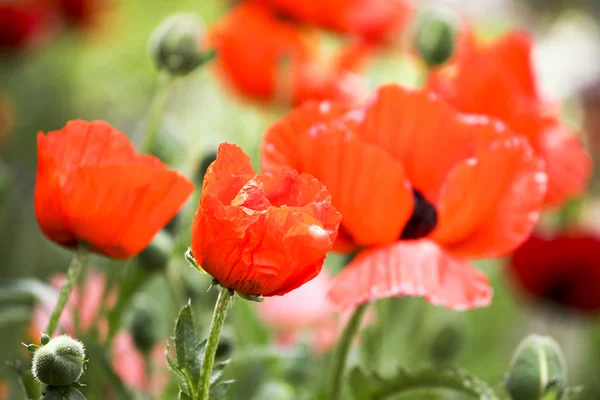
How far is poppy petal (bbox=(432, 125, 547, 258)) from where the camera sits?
1.25 feet

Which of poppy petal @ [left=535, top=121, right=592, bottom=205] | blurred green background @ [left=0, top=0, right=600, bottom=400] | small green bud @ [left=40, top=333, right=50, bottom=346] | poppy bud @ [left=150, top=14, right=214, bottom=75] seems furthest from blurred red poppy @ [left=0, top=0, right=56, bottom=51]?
small green bud @ [left=40, top=333, right=50, bottom=346]

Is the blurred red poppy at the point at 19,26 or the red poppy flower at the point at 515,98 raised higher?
the red poppy flower at the point at 515,98

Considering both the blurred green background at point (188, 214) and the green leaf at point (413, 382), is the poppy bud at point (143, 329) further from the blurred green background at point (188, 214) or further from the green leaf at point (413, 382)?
the green leaf at point (413, 382)

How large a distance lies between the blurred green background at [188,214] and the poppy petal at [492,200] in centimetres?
13

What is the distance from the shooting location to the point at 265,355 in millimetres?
486

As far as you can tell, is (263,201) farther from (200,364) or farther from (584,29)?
(584,29)

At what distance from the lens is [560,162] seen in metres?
0.53

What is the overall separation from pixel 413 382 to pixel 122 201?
0.16 metres

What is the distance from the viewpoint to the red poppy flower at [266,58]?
0.69 meters

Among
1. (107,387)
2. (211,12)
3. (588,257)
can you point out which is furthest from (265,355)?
(211,12)

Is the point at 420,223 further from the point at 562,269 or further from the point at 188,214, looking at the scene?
the point at 562,269

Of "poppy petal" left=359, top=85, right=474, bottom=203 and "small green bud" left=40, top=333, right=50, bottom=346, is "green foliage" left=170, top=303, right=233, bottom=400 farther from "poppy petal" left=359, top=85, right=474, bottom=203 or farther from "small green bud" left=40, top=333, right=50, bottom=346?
"poppy petal" left=359, top=85, right=474, bottom=203

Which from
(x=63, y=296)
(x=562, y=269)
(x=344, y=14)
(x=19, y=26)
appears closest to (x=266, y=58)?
(x=344, y=14)

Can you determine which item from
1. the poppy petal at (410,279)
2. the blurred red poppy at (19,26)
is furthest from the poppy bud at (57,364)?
the blurred red poppy at (19,26)
